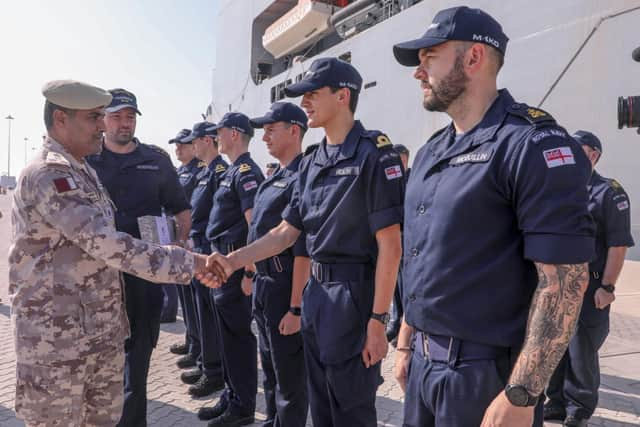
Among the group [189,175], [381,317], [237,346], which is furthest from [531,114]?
[189,175]

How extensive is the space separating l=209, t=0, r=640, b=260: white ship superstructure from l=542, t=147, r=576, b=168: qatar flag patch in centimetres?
537

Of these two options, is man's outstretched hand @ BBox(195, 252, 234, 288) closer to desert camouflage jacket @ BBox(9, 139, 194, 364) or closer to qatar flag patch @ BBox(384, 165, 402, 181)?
desert camouflage jacket @ BBox(9, 139, 194, 364)

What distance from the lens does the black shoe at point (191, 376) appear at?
12.5 feet

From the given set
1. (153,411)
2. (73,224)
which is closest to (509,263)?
(73,224)

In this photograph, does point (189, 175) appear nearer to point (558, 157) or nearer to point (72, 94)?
point (72, 94)

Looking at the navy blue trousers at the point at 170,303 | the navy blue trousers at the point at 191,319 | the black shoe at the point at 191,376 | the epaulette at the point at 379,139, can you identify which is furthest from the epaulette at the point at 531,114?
the navy blue trousers at the point at 170,303

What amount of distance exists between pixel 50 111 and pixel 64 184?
0.35 meters

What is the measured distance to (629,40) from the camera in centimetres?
579

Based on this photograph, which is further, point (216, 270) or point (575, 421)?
point (575, 421)

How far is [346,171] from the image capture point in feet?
6.66

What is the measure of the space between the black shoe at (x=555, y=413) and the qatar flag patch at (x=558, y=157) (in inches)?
103

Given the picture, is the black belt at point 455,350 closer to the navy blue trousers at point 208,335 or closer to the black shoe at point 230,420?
the black shoe at point 230,420

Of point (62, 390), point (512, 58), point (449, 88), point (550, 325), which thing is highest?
point (512, 58)

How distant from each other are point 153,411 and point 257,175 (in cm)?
174
